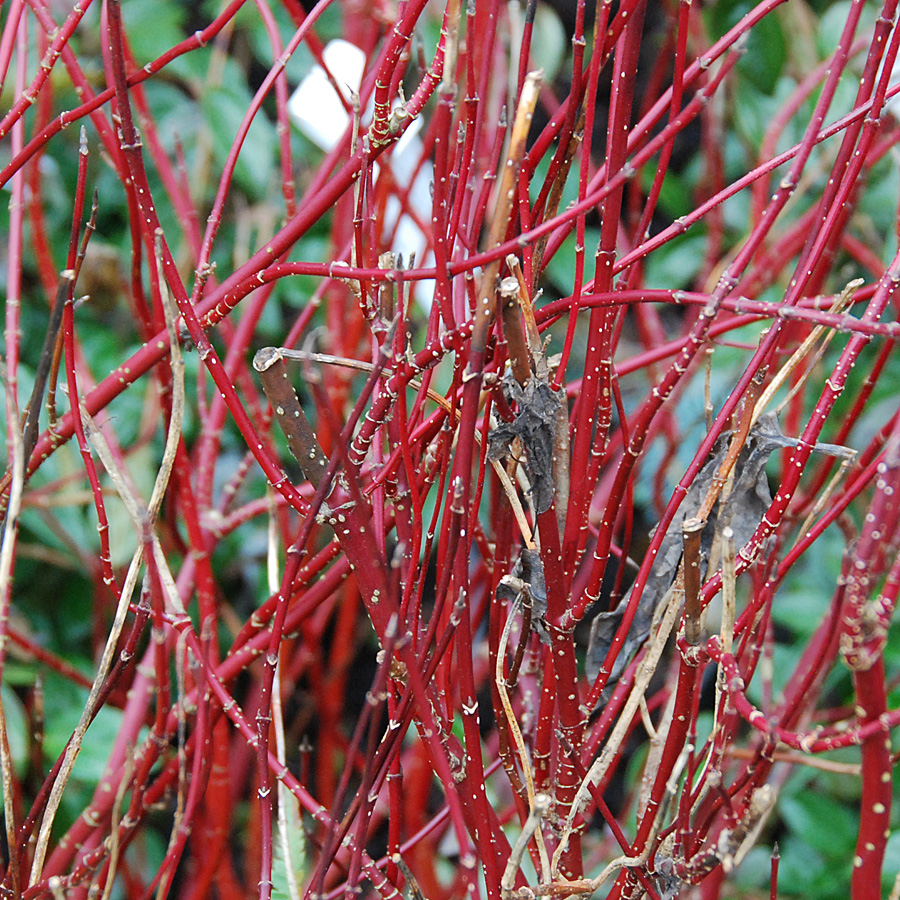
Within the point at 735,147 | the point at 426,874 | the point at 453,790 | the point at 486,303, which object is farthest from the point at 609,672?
the point at 735,147

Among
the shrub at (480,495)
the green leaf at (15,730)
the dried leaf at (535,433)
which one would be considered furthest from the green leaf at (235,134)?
the dried leaf at (535,433)

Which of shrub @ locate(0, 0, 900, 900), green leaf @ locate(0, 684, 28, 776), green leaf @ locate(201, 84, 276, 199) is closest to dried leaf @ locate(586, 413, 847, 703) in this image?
shrub @ locate(0, 0, 900, 900)

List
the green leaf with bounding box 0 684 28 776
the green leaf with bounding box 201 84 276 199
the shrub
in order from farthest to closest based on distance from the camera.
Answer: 1. the green leaf with bounding box 201 84 276 199
2. the green leaf with bounding box 0 684 28 776
3. the shrub

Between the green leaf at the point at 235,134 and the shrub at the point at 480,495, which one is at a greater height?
the green leaf at the point at 235,134

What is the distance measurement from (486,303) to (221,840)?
604mm

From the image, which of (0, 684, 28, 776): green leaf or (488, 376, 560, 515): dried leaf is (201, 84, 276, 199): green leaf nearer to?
(0, 684, 28, 776): green leaf

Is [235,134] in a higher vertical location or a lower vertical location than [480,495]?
higher

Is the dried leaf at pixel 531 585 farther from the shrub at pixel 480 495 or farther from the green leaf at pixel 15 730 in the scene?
the green leaf at pixel 15 730

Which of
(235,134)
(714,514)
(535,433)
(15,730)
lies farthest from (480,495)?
(235,134)

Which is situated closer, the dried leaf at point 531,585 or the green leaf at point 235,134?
the dried leaf at point 531,585

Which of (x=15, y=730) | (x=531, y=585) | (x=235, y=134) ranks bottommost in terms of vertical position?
(x=15, y=730)

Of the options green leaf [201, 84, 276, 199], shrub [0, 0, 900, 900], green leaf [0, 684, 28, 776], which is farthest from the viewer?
green leaf [201, 84, 276, 199]

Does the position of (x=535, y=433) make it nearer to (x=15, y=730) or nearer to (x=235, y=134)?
(x=15, y=730)

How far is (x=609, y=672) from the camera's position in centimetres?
47
